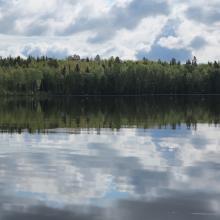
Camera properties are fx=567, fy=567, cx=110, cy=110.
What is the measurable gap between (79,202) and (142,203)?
2545mm

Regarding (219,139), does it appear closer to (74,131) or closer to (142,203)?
(74,131)

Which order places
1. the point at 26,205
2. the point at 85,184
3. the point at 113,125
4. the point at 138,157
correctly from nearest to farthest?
1. the point at 26,205
2. the point at 85,184
3. the point at 138,157
4. the point at 113,125

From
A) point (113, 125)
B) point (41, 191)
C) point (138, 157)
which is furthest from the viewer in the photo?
point (113, 125)

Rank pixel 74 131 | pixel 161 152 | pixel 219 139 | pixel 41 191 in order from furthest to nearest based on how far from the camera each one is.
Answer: pixel 74 131
pixel 219 139
pixel 161 152
pixel 41 191

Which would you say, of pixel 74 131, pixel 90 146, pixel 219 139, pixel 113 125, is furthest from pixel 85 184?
pixel 113 125

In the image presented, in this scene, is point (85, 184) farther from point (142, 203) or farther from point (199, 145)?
point (199, 145)

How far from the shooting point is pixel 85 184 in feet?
87.7

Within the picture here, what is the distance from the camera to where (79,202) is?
22922 millimetres

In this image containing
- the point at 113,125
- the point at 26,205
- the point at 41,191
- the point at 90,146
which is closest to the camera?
the point at 26,205

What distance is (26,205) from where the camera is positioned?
22406 millimetres

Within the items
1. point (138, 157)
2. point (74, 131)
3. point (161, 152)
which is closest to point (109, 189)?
point (138, 157)

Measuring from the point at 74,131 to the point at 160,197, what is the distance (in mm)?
33020

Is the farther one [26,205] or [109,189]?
[109,189]

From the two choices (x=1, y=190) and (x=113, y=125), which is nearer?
(x=1, y=190)
